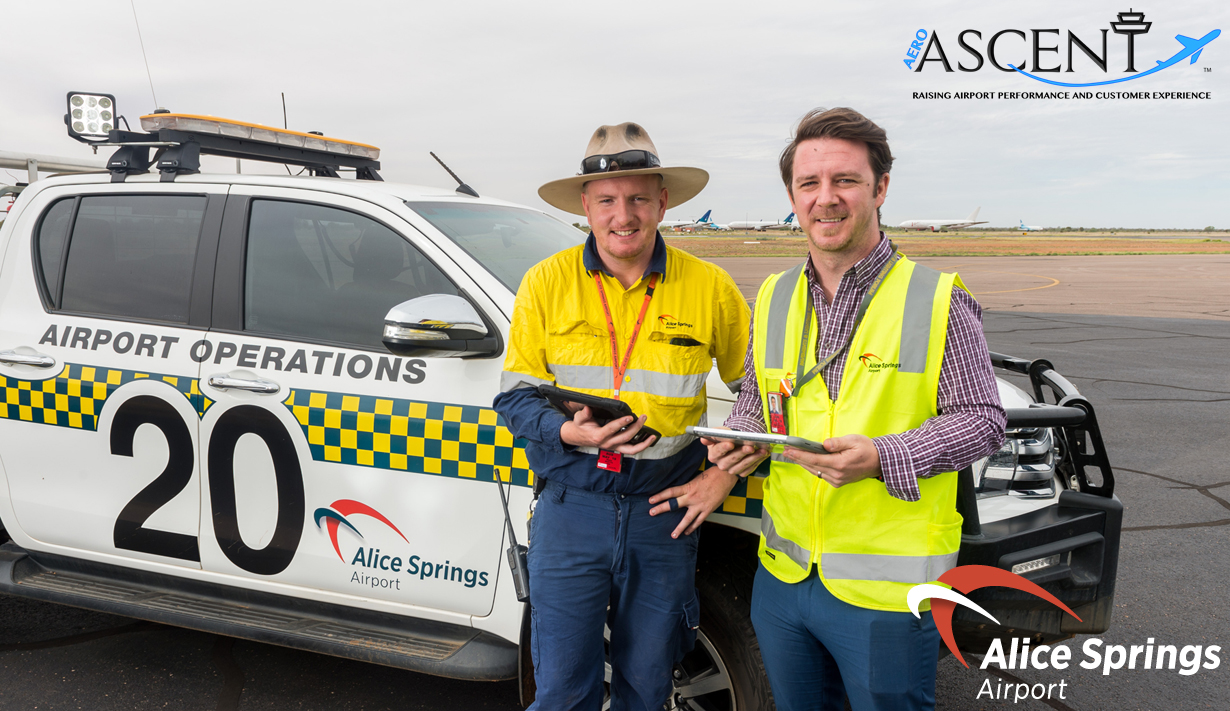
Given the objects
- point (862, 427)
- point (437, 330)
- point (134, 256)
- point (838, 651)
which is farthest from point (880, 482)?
point (134, 256)

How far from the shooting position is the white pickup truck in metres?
2.27

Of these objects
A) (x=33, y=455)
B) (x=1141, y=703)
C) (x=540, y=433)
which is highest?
(x=540, y=433)

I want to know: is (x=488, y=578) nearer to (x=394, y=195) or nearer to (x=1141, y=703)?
(x=394, y=195)

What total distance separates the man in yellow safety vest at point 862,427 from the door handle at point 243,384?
1.58 meters

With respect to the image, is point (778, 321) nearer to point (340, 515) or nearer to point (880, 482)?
point (880, 482)

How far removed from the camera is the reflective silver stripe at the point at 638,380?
200 centimetres

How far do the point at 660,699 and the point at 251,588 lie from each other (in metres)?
1.50

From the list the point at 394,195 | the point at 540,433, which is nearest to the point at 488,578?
the point at 540,433

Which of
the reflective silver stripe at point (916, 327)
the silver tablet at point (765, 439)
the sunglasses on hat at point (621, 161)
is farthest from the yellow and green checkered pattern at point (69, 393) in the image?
the reflective silver stripe at point (916, 327)

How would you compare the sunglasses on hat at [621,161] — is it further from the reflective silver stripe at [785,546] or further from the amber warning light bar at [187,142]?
the amber warning light bar at [187,142]

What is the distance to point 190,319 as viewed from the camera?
2844 mm

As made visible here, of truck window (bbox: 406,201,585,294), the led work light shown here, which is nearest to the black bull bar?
truck window (bbox: 406,201,585,294)

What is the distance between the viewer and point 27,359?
293 centimetres

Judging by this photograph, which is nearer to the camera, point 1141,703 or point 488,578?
point 488,578
